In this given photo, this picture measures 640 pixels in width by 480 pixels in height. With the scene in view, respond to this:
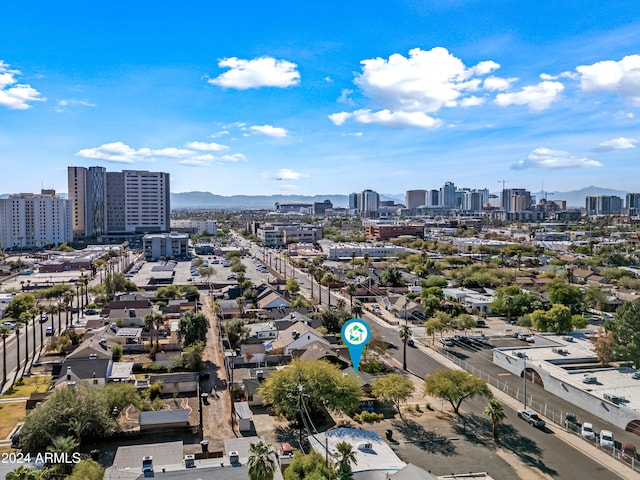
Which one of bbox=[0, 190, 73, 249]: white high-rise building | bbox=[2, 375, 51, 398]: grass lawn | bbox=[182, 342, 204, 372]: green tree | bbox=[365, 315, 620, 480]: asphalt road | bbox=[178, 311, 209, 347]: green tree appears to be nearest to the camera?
bbox=[365, 315, 620, 480]: asphalt road

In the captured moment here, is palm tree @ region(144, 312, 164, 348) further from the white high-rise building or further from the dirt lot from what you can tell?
the white high-rise building

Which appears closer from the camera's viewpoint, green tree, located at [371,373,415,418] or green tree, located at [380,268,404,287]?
green tree, located at [371,373,415,418]

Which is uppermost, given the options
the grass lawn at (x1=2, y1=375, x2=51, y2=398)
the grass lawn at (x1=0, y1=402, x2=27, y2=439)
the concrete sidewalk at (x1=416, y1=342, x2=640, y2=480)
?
the grass lawn at (x1=2, y1=375, x2=51, y2=398)

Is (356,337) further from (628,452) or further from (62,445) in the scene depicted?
(62,445)

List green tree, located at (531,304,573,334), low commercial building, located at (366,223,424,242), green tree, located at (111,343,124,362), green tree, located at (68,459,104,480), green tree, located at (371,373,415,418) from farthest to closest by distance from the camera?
low commercial building, located at (366,223,424,242)
green tree, located at (531,304,573,334)
green tree, located at (111,343,124,362)
green tree, located at (371,373,415,418)
green tree, located at (68,459,104,480)

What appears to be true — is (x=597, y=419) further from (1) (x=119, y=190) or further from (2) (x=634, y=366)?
(1) (x=119, y=190)

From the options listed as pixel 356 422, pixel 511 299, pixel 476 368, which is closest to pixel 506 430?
pixel 356 422

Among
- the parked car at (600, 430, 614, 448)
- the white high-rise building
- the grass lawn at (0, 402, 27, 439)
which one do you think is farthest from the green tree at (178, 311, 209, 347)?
the white high-rise building
